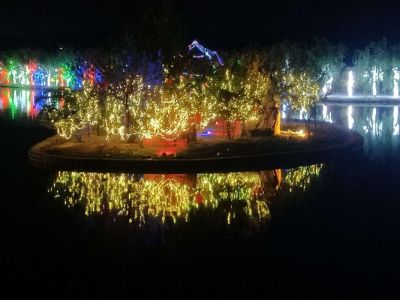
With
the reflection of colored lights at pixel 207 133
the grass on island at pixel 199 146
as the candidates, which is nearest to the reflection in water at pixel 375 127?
the grass on island at pixel 199 146

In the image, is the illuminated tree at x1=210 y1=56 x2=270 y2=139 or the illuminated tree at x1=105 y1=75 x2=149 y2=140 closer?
the illuminated tree at x1=105 y1=75 x2=149 y2=140

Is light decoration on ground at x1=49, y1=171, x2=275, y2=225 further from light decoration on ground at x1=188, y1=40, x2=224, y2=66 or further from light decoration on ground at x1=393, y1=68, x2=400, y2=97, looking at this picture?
light decoration on ground at x1=393, y1=68, x2=400, y2=97

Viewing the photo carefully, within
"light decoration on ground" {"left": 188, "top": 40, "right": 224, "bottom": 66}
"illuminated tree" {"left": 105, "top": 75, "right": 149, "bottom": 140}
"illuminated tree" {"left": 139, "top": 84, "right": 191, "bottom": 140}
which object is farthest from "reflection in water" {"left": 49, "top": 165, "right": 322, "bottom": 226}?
"light decoration on ground" {"left": 188, "top": 40, "right": 224, "bottom": 66}

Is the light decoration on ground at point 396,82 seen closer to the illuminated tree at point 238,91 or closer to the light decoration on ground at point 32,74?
the illuminated tree at point 238,91

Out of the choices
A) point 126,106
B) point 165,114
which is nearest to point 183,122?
point 165,114

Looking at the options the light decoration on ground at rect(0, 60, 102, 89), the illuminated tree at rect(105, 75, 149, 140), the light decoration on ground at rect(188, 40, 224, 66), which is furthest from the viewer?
the light decoration on ground at rect(0, 60, 102, 89)

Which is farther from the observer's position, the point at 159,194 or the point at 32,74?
the point at 32,74

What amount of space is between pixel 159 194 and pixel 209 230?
3.28 metres

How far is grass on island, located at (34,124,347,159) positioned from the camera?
1808 cm

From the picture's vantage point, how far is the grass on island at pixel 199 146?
712 inches

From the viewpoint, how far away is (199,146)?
19.6m

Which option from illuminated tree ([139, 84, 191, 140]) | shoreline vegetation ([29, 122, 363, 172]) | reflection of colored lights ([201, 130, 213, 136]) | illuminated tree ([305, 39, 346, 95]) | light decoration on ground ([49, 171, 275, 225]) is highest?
illuminated tree ([305, 39, 346, 95])

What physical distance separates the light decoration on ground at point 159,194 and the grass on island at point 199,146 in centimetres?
174

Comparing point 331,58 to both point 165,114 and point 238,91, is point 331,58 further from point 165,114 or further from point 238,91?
point 165,114
